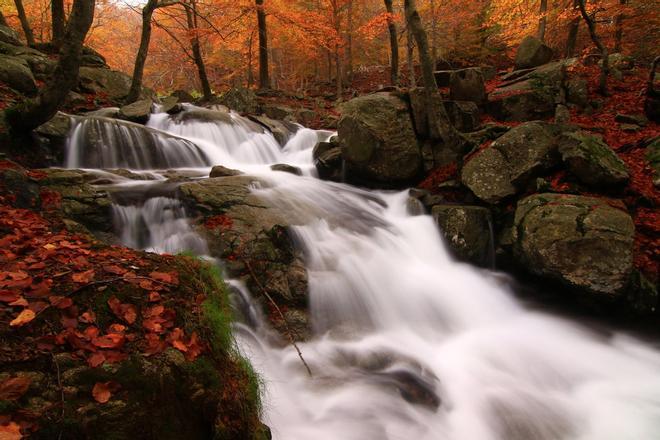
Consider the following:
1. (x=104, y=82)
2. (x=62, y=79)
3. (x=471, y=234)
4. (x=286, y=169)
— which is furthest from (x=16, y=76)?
(x=471, y=234)

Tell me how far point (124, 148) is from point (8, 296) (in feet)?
26.2

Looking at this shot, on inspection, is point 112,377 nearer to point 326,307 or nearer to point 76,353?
point 76,353

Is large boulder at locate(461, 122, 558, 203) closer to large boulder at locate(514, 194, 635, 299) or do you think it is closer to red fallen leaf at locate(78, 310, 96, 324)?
large boulder at locate(514, 194, 635, 299)

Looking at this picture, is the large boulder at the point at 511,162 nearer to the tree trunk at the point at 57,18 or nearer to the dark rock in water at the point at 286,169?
the dark rock in water at the point at 286,169

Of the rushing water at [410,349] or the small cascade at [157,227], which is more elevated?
the small cascade at [157,227]

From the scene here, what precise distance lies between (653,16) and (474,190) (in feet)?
43.2

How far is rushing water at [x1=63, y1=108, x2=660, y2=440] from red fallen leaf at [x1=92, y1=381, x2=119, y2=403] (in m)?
1.90

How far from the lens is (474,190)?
7785mm

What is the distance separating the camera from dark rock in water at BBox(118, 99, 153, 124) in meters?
10.8

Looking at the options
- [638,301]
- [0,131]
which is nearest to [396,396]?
[638,301]

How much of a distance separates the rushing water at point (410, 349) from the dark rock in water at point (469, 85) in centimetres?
463

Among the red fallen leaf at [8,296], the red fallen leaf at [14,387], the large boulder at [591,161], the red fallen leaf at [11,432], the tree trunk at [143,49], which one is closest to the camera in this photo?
the red fallen leaf at [11,432]

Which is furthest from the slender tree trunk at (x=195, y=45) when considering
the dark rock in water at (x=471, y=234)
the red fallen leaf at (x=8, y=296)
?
the red fallen leaf at (x=8, y=296)

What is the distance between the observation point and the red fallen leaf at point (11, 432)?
1.55 metres
